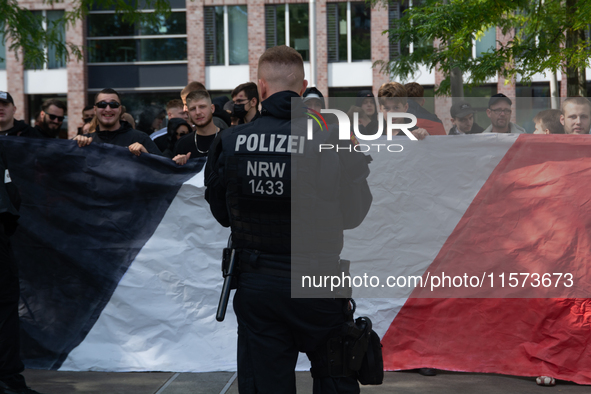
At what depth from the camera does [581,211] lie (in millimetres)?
4461

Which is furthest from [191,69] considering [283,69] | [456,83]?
[283,69]

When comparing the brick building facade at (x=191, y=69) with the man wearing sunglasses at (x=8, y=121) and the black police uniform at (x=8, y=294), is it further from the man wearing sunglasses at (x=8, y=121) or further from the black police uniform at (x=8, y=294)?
the black police uniform at (x=8, y=294)

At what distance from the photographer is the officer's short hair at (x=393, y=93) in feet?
18.0

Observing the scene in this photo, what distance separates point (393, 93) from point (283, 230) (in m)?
2.90

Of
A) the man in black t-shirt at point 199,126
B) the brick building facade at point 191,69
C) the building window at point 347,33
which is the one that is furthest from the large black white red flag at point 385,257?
the building window at point 347,33

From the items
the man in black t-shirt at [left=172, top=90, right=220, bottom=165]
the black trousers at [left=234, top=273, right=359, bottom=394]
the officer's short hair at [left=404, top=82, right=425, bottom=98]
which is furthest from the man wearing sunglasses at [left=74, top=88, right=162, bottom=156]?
the black trousers at [left=234, top=273, right=359, bottom=394]

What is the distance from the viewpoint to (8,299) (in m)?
4.25

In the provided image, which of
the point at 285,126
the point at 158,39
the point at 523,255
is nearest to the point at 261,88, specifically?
the point at 285,126

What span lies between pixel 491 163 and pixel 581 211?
69 centimetres

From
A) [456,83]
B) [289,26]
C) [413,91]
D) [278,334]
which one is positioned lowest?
[278,334]

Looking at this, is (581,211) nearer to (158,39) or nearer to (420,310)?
(420,310)

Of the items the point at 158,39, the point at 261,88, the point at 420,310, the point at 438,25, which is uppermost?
the point at 158,39

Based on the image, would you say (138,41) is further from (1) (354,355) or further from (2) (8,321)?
(1) (354,355)

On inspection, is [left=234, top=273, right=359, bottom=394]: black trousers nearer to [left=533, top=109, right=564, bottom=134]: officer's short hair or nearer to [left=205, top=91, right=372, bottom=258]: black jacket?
[left=205, top=91, right=372, bottom=258]: black jacket
